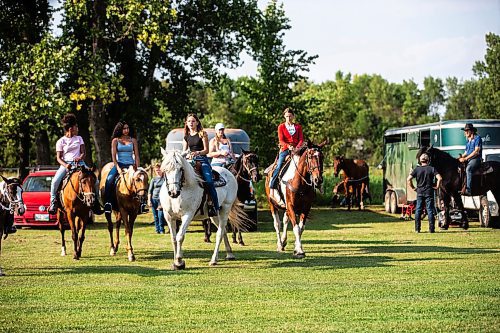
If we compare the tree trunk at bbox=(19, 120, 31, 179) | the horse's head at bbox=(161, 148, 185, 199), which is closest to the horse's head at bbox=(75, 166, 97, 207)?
the horse's head at bbox=(161, 148, 185, 199)

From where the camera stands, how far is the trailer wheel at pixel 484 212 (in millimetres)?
24978

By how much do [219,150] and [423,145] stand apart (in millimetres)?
13296

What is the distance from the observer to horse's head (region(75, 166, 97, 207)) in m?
16.5

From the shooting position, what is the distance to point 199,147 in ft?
51.1

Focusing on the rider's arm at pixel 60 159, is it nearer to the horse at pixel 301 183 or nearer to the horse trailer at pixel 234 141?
the horse at pixel 301 183

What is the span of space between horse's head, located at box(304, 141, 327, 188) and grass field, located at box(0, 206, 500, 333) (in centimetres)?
161

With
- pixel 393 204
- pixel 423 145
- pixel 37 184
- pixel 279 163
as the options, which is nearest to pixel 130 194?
pixel 279 163

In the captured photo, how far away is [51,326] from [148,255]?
8337mm

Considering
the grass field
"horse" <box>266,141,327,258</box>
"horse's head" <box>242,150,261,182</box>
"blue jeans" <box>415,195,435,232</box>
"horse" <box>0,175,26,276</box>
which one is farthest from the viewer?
"blue jeans" <box>415,195,435,232</box>

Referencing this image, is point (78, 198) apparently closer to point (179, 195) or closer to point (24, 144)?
point (179, 195)

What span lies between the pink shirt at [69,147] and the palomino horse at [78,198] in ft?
1.25

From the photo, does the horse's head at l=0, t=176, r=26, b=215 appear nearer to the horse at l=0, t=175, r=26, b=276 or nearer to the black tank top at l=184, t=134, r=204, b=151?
the horse at l=0, t=175, r=26, b=276

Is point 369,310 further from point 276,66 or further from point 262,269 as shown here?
point 276,66

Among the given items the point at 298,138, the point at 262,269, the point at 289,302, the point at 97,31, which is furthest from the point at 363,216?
the point at 289,302
